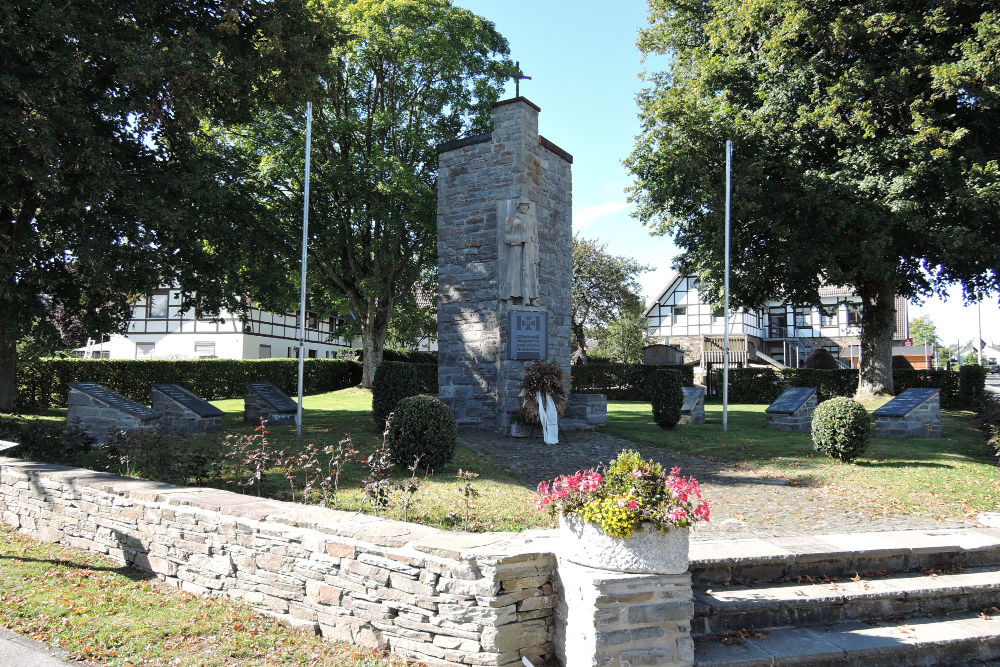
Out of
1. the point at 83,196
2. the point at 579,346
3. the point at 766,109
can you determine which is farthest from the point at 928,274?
the point at 83,196

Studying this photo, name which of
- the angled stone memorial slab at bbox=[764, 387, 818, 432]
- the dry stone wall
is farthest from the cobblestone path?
the angled stone memorial slab at bbox=[764, 387, 818, 432]

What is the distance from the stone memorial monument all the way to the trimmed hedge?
44.4 ft

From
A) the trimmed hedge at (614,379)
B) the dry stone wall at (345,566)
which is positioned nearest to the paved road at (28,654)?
the dry stone wall at (345,566)

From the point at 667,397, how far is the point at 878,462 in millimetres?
4723

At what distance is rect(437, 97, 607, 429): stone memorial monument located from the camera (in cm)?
1266

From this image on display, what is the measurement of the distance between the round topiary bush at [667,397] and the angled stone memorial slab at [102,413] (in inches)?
418

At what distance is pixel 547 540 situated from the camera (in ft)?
13.9

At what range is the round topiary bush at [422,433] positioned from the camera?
7.90 meters

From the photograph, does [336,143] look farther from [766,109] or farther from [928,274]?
[928,274]

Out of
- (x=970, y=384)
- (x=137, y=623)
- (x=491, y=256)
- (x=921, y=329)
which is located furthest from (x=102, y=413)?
(x=921, y=329)

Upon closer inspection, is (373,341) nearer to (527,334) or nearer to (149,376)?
(149,376)

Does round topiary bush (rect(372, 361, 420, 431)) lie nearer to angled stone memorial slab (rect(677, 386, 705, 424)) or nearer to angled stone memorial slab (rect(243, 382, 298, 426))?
angled stone memorial slab (rect(243, 382, 298, 426))

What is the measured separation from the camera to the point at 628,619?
141 inches

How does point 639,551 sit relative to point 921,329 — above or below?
below
